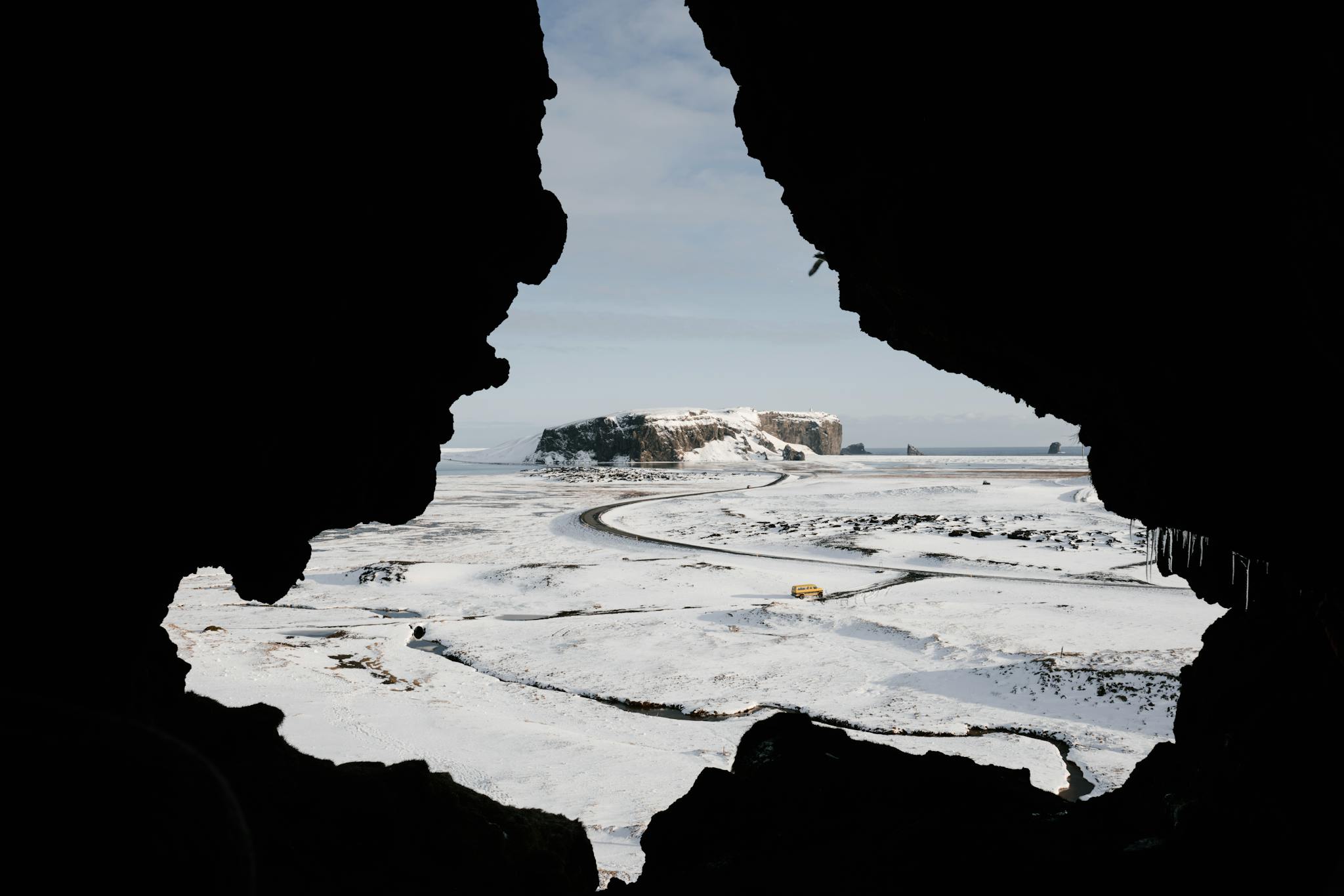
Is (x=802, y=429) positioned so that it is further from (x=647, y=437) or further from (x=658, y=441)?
(x=647, y=437)

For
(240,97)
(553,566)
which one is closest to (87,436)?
(240,97)

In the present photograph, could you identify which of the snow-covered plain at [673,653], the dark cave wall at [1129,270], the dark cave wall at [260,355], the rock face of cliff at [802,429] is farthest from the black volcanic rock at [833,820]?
the rock face of cliff at [802,429]

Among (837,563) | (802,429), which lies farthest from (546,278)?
(802,429)

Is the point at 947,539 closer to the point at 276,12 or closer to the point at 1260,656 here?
the point at 1260,656

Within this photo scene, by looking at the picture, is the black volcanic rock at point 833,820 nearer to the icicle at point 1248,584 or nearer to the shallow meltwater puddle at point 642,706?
the icicle at point 1248,584

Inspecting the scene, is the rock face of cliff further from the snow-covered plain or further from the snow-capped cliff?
the snow-covered plain

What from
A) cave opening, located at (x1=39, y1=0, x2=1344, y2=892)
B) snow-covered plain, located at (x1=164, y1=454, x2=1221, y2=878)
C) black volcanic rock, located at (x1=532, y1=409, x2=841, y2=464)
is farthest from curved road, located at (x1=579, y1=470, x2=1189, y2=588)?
black volcanic rock, located at (x1=532, y1=409, x2=841, y2=464)
